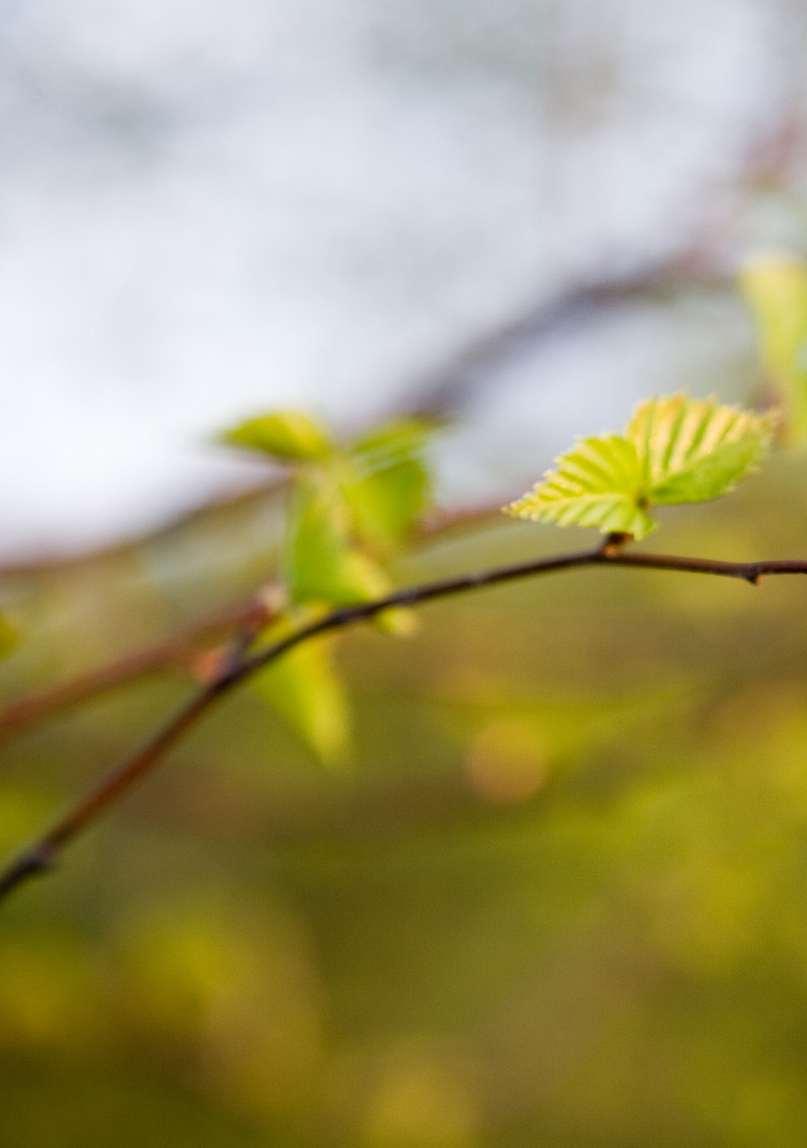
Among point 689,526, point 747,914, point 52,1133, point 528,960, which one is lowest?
point 528,960

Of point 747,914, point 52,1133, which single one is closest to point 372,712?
point 52,1133

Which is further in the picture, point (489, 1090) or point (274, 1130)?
point (489, 1090)

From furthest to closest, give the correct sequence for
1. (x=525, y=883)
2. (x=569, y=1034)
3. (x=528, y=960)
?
(x=525, y=883)
(x=528, y=960)
(x=569, y=1034)

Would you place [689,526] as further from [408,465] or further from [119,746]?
[408,465]

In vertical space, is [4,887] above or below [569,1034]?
above

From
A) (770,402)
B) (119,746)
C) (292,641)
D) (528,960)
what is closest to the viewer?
(292,641)

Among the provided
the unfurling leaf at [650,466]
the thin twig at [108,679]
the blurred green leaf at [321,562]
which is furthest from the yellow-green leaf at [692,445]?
the thin twig at [108,679]

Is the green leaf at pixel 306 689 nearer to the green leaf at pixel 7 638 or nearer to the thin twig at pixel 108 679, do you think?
the thin twig at pixel 108 679

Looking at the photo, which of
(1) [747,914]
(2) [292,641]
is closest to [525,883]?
(1) [747,914]
